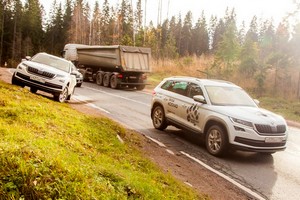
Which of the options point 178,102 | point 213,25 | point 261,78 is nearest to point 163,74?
point 261,78

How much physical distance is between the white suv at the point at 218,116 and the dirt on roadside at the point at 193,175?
1.11 meters

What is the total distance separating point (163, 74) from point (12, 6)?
6014cm

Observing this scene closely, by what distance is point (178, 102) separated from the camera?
9633mm

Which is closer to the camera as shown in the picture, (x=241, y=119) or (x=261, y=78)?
(x=241, y=119)

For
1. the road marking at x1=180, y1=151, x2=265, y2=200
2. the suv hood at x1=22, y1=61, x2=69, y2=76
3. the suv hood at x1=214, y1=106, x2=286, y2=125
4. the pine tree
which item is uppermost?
the pine tree

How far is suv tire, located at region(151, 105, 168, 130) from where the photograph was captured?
34.1 ft

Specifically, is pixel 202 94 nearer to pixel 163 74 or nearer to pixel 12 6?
pixel 163 74

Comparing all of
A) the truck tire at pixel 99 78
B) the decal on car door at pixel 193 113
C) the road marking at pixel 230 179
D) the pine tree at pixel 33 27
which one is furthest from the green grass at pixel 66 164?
the pine tree at pixel 33 27

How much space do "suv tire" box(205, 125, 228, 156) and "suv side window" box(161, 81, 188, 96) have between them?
1817 millimetres

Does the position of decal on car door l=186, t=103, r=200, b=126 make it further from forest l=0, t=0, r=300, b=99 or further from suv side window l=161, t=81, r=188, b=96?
forest l=0, t=0, r=300, b=99

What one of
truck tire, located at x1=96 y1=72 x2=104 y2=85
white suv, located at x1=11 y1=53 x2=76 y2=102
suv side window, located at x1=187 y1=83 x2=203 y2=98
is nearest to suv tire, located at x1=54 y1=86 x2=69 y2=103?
white suv, located at x1=11 y1=53 x2=76 y2=102

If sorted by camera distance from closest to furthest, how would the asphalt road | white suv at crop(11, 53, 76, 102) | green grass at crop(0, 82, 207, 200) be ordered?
green grass at crop(0, 82, 207, 200) → the asphalt road → white suv at crop(11, 53, 76, 102)

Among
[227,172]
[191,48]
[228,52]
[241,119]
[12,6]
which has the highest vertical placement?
[12,6]

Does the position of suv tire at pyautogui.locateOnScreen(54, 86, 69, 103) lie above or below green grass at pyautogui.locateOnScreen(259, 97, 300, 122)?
above
